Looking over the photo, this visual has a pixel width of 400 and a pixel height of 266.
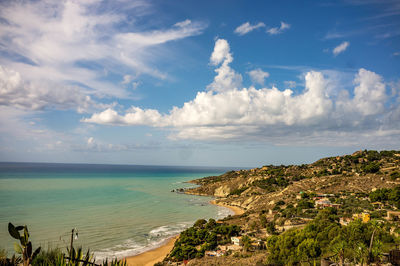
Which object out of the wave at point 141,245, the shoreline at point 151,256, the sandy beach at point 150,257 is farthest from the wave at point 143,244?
the sandy beach at point 150,257

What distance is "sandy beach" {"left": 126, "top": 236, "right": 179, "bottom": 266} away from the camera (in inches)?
969

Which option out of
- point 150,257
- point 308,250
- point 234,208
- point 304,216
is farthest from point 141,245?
point 234,208

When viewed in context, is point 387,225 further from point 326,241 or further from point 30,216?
point 30,216

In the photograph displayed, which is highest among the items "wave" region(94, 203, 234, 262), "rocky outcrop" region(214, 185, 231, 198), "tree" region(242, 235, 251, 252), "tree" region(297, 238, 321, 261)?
"tree" region(297, 238, 321, 261)

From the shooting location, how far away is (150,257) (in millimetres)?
26406

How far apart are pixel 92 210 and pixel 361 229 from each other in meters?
47.4

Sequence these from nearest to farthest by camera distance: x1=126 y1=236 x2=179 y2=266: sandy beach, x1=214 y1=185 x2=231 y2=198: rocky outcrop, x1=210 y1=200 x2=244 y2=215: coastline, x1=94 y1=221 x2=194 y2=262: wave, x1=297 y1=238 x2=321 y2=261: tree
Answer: x1=297 y1=238 x2=321 y2=261: tree → x1=126 y1=236 x2=179 y2=266: sandy beach → x1=94 y1=221 x2=194 y2=262: wave → x1=210 y1=200 x2=244 y2=215: coastline → x1=214 y1=185 x2=231 y2=198: rocky outcrop

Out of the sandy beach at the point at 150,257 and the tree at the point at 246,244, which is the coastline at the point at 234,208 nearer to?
the tree at the point at 246,244

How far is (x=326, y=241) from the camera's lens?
1850cm

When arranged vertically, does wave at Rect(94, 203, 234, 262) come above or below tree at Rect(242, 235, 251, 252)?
below

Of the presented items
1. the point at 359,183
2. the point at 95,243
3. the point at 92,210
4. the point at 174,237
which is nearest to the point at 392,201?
the point at 359,183

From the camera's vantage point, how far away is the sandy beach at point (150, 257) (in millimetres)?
24616

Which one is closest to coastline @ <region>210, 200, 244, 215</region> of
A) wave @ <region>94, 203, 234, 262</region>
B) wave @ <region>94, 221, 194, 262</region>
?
wave @ <region>94, 203, 234, 262</region>

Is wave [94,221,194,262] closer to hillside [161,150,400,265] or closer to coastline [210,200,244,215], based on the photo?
hillside [161,150,400,265]
